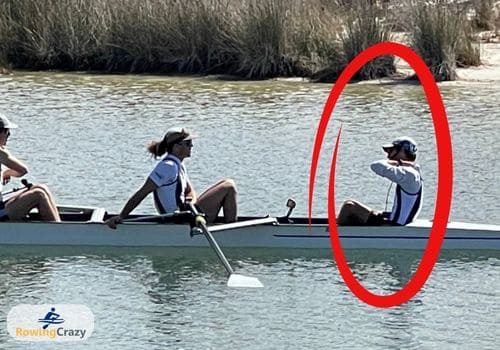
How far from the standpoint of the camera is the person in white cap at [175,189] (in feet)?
45.2

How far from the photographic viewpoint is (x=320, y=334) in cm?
1177

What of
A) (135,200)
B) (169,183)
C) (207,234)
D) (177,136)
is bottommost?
(207,234)

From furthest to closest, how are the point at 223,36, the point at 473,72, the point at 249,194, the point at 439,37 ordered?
the point at 223,36, the point at 473,72, the point at 439,37, the point at 249,194

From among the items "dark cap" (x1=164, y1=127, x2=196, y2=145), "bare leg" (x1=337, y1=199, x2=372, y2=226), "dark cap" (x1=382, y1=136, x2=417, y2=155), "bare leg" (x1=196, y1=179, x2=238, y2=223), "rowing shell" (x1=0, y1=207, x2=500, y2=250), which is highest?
"dark cap" (x1=164, y1=127, x2=196, y2=145)

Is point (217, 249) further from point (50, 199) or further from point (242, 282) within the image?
point (50, 199)

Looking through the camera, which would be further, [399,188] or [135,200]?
→ [399,188]

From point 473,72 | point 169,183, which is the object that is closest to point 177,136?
point 169,183

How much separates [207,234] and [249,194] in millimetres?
3526

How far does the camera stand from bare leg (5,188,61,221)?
14.0m

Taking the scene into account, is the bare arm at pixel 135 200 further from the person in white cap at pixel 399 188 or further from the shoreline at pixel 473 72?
the shoreline at pixel 473 72

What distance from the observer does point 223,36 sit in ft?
86.1

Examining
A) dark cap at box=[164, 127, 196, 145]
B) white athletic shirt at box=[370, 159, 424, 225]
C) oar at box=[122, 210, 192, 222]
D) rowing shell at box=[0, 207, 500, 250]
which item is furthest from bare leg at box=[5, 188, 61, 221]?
white athletic shirt at box=[370, 159, 424, 225]

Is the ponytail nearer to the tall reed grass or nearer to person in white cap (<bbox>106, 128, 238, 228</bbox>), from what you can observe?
person in white cap (<bbox>106, 128, 238, 228</bbox>)

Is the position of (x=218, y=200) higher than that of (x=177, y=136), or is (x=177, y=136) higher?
(x=177, y=136)
